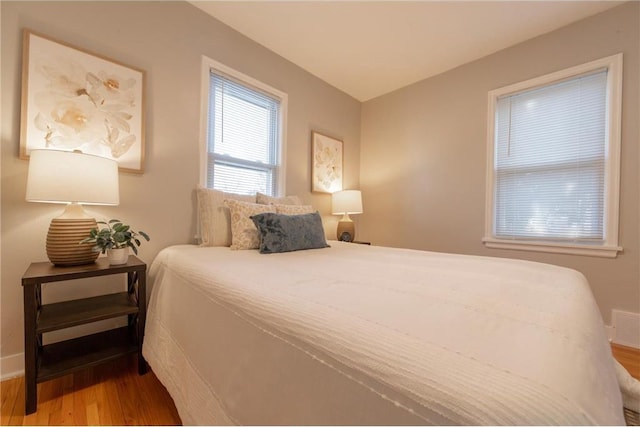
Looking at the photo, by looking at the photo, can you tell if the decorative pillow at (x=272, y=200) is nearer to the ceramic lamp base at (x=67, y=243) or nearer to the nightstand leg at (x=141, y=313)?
the nightstand leg at (x=141, y=313)

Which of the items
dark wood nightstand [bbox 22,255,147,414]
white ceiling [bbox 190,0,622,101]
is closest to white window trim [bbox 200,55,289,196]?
white ceiling [bbox 190,0,622,101]

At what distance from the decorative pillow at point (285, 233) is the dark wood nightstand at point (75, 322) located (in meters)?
0.70

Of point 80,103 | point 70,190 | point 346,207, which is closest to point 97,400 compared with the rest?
point 70,190

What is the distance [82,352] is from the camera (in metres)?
1.39

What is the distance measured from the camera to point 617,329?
6.57 feet

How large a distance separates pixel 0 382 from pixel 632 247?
13.7ft

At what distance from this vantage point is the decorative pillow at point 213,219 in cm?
189

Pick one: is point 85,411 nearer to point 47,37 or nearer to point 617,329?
point 47,37

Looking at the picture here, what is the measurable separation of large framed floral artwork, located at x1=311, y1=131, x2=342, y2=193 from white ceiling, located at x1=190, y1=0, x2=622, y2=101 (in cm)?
81

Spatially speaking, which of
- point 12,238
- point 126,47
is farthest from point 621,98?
point 12,238

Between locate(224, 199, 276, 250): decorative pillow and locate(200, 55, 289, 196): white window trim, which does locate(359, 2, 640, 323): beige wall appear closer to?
Answer: locate(200, 55, 289, 196): white window trim

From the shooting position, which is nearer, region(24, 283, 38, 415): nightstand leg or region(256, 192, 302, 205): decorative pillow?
region(24, 283, 38, 415): nightstand leg

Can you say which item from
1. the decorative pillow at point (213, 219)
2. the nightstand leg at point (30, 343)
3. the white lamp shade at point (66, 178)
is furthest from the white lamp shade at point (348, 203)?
the nightstand leg at point (30, 343)

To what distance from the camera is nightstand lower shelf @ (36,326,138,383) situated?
1249mm
